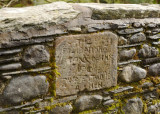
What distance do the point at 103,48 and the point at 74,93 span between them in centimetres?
47

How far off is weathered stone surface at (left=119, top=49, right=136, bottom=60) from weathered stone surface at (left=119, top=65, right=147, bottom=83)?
0.32 feet

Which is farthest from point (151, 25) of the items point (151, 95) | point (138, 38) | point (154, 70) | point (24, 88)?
point (24, 88)

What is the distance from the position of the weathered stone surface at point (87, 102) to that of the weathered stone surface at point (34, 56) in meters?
0.50

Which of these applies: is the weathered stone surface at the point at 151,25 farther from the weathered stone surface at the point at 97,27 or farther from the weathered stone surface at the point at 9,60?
the weathered stone surface at the point at 9,60

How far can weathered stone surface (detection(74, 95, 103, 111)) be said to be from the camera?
1.85 m

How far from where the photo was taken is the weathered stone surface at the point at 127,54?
2008 mm

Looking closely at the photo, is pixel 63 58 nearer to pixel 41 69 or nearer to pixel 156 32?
pixel 41 69

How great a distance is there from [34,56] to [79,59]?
0.39 m

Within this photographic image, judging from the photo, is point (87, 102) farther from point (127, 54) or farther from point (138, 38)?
point (138, 38)

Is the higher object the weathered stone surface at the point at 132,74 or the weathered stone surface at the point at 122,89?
the weathered stone surface at the point at 132,74

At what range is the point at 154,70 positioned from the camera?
2236 millimetres

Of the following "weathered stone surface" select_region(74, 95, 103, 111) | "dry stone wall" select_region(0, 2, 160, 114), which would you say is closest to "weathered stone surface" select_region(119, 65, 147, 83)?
"dry stone wall" select_region(0, 2, 160, 114)

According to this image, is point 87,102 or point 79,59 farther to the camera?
point 87,102

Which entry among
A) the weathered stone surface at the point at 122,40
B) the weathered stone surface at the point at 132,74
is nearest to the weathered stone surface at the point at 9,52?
the weathered stone surface at the point at 122,40
